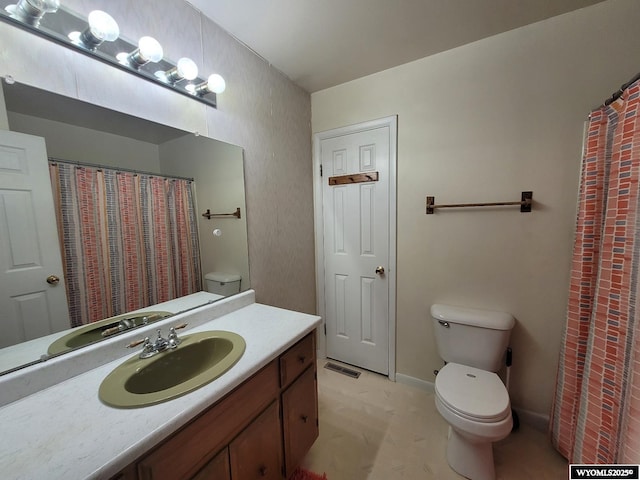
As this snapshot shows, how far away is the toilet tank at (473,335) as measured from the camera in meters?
1.46

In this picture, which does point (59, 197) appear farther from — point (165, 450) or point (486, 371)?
point (486, 371)

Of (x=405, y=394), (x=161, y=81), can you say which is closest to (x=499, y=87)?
(x=161, y=81)

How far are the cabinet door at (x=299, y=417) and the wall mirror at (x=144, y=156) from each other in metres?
0.64

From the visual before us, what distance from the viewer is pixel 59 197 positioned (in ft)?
2.84

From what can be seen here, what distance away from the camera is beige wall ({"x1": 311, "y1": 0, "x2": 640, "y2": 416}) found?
51.9 inches

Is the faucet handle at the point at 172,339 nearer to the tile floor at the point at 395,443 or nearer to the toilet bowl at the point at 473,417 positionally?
the tile floor at the point at 395,443

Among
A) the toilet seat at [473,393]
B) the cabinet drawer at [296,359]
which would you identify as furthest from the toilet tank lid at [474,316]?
the cabinet drawer at [296,359]

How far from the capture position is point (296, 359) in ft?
3.77

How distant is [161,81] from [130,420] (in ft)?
4.22


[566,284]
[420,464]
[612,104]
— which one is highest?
[612,104]

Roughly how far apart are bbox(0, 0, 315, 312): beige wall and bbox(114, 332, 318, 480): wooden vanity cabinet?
2.15 ft

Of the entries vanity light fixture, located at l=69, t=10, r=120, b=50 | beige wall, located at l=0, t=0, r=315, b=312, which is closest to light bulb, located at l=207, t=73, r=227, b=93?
beige wall, located at l=0, t=0, r=315, b=312

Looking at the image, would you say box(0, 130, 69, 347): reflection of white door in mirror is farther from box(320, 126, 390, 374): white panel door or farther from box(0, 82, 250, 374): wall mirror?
box(320, 126, 390, 374): white panel door

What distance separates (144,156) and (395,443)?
79.3 inches
